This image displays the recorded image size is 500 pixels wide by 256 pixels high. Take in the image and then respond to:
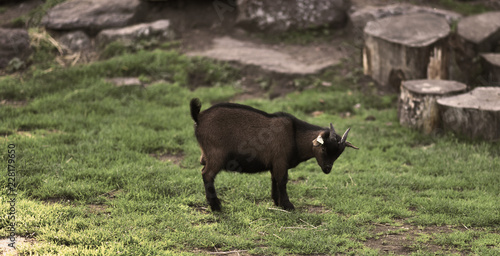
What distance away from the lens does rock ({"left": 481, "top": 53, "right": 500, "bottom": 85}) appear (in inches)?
413

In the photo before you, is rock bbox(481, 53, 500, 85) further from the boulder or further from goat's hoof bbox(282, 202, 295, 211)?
goat's hoof bbox(282, 202, 295, 211)

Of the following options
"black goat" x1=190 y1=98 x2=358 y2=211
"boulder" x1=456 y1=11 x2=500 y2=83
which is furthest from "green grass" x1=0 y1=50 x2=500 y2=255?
"boulder" x1=456 y1=11 x2=500 y2=83

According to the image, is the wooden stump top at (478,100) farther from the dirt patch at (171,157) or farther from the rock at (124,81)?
the rock at (124,81)

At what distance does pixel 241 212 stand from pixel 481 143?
4.39 meters

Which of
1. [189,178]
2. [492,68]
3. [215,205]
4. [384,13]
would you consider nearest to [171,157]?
[189,178]

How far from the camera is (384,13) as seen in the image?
496 inches

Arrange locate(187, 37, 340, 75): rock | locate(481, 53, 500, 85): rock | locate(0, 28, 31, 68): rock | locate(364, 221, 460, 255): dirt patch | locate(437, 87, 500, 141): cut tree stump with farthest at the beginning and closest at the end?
locate(187, 37, 340, 75): rock → locate(0, 28, 31, 68): rock → locate(481, 53, 500, 85): rock → locate(437, 87, 500, 141): cut tree stump → locate(364, 221, 460, 255): dirt patch

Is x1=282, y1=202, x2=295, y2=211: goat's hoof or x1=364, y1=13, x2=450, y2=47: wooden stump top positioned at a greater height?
x1=364, y1=13, x2=450, y2=47: wooden stump top

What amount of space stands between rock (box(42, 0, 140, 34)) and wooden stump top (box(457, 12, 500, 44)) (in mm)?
7008

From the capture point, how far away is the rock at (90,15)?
39.5 ft

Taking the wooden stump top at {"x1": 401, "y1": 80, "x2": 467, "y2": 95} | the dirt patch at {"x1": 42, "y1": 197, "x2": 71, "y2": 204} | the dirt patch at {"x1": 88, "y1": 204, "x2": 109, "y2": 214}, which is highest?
the dirt patch at {"x1": 42, "y1": 197, "x2": 71, "y2": 204}

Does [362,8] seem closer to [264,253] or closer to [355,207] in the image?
[355,207]

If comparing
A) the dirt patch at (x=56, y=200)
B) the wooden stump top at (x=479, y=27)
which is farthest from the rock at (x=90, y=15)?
the wooden stump top at (x=479, y=27)

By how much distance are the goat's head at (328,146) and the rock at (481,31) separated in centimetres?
640
